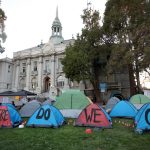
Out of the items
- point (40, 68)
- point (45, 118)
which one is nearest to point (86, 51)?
point (40, 68)

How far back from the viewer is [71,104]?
13969 mm

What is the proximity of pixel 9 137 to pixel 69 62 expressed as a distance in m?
21.2

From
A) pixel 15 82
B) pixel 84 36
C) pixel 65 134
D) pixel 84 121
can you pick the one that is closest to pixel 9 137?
pixel 65 134

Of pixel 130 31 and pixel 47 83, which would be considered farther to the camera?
pixel 47 83

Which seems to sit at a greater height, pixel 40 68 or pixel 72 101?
pixel 40 68

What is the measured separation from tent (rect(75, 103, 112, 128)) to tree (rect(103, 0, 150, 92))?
1203 centimetres

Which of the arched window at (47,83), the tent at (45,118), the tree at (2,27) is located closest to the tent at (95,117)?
the tent at (45,118)

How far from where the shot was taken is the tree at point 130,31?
2175 cm

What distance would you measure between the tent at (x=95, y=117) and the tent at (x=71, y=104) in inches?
139

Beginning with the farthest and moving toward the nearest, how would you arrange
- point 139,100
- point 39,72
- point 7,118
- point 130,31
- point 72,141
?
point 39,72 < point 130,31 < point 139,100 < point 7,118 < point 72,141

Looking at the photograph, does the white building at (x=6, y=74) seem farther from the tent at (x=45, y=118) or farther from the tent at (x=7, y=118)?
the tent at (x=45, y=118)

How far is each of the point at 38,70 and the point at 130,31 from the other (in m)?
22.7

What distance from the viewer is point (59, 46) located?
40250mm

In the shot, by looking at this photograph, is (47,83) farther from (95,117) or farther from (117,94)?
(95,117)
